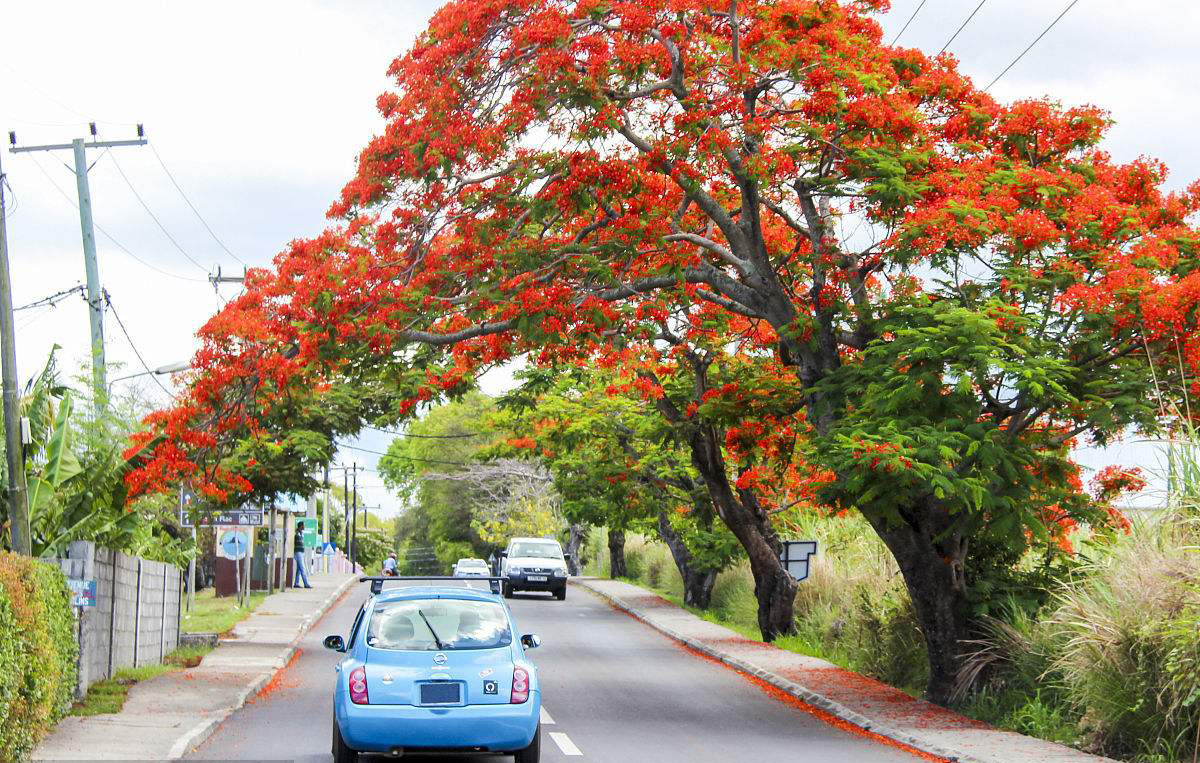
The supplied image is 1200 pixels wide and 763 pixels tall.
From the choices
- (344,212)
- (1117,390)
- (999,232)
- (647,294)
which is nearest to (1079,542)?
(1117,390)

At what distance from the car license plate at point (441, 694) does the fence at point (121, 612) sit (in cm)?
579

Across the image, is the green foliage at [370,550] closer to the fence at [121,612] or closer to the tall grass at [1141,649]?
the fence at [121,612]

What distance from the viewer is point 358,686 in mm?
10906

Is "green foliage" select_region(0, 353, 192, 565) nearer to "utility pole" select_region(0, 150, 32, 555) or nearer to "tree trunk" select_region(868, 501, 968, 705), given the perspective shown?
"utility pole" select_region(0, 150, 32, 555)

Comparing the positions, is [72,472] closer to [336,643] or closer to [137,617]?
[137,617]

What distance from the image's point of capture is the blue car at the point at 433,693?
10.8 metres

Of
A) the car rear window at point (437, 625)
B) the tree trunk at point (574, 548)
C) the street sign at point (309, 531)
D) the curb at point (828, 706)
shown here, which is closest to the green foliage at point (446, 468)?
the tree trunk at point (574, 548)

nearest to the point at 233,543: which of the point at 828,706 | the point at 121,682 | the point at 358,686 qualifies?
the point at 121,682

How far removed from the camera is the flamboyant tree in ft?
48.3

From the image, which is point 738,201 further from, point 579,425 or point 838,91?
point 579,425

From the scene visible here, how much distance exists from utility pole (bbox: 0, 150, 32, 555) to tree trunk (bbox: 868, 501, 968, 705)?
386 inches

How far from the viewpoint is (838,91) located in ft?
52.4

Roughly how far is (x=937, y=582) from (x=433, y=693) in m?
8.05

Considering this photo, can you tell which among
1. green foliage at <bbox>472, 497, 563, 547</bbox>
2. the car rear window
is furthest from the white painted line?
green foliage at <bbox>472, 497, 563, 547</bbox>
